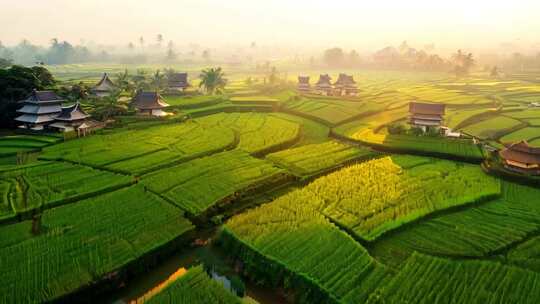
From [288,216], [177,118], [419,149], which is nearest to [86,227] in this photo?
[288,216]

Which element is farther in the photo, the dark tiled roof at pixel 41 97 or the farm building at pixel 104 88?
the farm building at pixel 104 88

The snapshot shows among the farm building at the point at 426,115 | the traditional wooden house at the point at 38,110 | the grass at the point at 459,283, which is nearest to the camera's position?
the grass at the point at 459,283

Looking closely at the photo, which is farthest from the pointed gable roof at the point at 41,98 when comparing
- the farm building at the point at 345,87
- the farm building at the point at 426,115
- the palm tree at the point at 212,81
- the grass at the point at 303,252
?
the farm building at the point at 345,87

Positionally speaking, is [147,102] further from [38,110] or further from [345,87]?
[345,87]

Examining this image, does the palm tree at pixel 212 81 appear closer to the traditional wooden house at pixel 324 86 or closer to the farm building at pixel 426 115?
the traditional wooden house at pixel 324 86

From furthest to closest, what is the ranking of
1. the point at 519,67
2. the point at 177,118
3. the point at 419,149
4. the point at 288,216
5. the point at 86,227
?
the point at 519,67 < the point at 177,118 < the point at 419,149 < the point at 288,216 < the point at 86,227

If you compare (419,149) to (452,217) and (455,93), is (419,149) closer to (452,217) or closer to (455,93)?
(452,217)

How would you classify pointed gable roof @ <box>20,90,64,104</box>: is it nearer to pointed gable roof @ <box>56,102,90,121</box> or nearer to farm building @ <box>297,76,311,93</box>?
pointed gable roof @ <box>56,102,90,121</box>

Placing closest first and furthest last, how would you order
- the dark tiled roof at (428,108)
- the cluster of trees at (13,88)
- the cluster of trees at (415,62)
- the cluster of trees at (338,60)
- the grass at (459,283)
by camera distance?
the grass at (459,283)
the cluster of trees at (13,88)
the dark tiled roof at (428,108)
the cluster of trees at (415,62)
the cluster of trees at (338,60)
